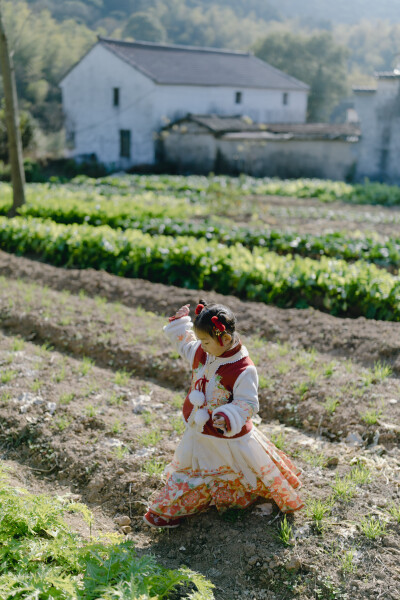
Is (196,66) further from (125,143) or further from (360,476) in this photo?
(360,476)

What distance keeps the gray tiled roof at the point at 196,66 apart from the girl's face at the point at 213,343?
29.1 m

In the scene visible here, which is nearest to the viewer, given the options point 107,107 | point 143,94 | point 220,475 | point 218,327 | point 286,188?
point 218,327

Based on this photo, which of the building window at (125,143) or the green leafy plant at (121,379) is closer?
the green leafy plant at (121,379)

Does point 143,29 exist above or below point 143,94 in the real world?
above

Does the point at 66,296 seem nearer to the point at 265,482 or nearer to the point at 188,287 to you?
the point at 188,287

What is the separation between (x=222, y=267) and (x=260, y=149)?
1966 centimetres

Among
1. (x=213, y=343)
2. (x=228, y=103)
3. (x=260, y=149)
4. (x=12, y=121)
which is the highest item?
(x=228, y=103)

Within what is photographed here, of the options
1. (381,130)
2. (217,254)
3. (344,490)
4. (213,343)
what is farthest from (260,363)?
(381,130)

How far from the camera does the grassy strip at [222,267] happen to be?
7383 mm

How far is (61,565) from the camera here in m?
2.80

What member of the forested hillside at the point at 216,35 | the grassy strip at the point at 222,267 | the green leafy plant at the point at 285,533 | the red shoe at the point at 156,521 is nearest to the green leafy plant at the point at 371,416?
the green leafy plant at the point at 285,533

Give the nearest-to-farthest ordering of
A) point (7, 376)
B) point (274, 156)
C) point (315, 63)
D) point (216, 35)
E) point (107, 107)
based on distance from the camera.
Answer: point (7, 376) → point (274, 156) → point (107, 107) → point (315, 63) → point (216, 35)

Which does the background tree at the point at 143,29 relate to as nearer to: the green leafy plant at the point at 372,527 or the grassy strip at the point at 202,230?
the grassy strip at the point at 202,230

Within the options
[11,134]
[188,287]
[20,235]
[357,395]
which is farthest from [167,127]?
[357,395]
